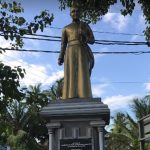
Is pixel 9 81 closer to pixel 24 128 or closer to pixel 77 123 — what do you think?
pixel 77 123

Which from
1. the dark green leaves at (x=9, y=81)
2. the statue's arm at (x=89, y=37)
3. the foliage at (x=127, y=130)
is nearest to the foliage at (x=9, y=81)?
the dark green leaves at (x=9, y=81)

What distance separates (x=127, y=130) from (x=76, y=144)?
62.4 feet

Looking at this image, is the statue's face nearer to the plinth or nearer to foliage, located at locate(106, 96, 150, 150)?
the plinth

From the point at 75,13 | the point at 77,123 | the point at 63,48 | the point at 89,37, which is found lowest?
the point at 77,123

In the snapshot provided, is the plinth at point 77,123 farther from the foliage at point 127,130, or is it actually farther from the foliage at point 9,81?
the foliage at point 127,130

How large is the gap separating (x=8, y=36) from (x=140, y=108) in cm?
1793

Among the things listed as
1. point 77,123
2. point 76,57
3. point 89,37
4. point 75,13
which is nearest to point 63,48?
point 76,57

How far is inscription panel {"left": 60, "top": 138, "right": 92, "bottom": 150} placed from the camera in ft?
29.7

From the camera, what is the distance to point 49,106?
935cm

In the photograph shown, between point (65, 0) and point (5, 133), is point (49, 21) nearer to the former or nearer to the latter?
point (65, 0)

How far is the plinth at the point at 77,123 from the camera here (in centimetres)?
910

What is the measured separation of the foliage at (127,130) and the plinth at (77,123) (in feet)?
56.8

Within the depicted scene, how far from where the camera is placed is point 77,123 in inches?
370

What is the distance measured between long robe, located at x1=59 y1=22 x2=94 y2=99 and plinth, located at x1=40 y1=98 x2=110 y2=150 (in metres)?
0.55
